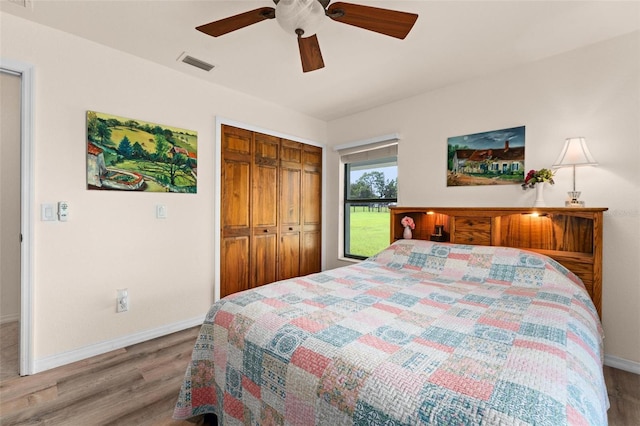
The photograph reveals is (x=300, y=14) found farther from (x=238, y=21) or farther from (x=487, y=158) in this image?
(x=487, y=158)

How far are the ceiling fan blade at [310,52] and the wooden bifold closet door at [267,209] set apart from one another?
4.82 ft

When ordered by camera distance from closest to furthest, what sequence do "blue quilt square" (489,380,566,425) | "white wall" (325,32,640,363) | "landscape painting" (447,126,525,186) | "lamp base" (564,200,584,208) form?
"blue quilt square" (489,380,566,425) → "white wall" (325,32,640,363) → "lamp base" (564,200,584,208) → "landscape painting" (447,126,525,186)

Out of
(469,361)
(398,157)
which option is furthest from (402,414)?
(398,157)

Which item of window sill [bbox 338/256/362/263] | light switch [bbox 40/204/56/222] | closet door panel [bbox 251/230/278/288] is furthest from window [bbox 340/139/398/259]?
light switch [bbox 40/204/56/222]

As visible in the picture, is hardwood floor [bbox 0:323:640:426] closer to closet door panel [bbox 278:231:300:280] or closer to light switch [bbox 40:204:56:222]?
light switch [bbox 40:204:56:222]

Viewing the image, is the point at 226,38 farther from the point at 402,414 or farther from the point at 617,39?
the point at 617,39

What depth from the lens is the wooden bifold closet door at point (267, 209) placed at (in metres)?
3.17

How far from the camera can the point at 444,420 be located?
2.48 feet

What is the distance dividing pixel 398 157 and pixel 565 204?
1.63 m

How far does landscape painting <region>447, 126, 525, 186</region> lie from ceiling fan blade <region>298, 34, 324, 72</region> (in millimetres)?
1734

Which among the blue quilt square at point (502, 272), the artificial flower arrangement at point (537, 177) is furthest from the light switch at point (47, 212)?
the artificial flower arrangement at point (537, 177)

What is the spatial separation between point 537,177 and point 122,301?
11.9 ft

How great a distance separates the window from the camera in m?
3.66

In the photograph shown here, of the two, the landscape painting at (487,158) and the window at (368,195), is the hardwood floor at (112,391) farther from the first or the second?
the window at (368,195)
